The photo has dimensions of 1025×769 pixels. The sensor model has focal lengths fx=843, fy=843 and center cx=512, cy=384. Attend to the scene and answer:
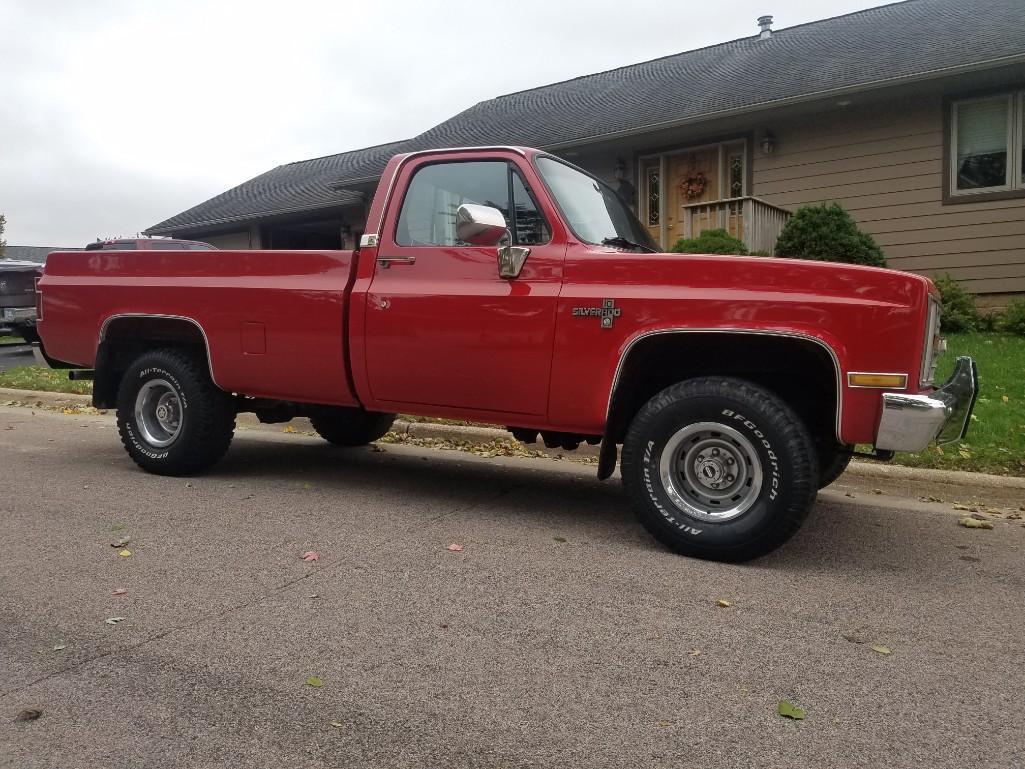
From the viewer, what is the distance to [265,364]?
5266 mm

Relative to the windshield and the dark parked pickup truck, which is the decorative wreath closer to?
the windshield

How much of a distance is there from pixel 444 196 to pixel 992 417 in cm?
444

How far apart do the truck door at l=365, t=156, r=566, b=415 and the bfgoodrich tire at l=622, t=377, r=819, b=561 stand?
2.15 ft

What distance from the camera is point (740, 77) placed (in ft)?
45.8

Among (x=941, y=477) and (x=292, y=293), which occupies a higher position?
(x=292, y=293)

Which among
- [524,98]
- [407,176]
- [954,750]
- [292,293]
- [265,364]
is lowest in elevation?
[954,750]

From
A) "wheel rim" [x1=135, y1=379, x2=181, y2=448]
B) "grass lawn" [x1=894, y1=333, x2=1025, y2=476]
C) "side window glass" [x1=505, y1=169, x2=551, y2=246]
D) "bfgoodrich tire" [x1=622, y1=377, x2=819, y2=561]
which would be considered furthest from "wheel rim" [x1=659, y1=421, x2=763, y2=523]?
"wheel rim" [x1=135, y1=379, x2=181, y2=448]

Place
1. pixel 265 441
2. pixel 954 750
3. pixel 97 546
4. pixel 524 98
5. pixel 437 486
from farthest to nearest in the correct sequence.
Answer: pixel 524 98
pixel 265 441
pixel 437 486
pixel 97 546
pixel 954 750

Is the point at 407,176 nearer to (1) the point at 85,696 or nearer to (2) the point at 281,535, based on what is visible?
(2) the point at 281,535

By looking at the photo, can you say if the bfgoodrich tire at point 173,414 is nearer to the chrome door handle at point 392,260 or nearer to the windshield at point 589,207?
the chrome door handle at point 392,260

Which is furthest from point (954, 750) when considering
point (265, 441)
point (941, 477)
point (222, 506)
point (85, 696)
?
point (265, 441)

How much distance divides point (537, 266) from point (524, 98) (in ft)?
49.1

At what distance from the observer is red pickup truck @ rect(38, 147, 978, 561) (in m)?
3.78

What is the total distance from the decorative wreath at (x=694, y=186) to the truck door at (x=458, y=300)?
986 cm
